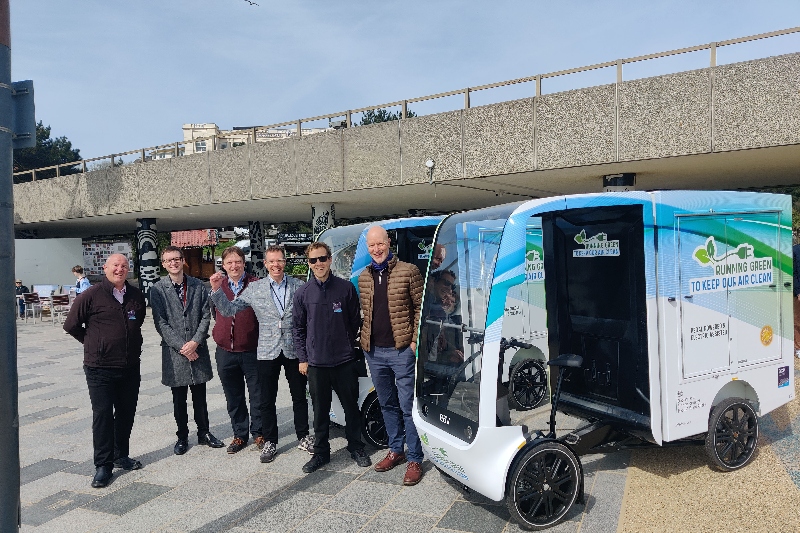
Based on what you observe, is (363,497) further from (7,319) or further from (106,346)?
(7,319)

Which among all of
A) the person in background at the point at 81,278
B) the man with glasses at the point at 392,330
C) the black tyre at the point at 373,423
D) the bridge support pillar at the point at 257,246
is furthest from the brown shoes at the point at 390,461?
the bridge support pillar at the point at 257,246

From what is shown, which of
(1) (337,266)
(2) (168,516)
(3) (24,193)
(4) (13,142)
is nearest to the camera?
(4) (13,142)

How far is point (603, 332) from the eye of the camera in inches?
190

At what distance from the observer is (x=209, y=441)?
5.68m

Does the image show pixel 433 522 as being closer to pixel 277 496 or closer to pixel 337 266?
pixel 277 496

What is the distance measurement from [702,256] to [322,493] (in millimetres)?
3501

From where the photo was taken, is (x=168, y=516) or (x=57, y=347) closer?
(x=168, y=516)

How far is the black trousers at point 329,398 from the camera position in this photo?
4.84 metres

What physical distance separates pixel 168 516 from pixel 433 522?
6.47 ft

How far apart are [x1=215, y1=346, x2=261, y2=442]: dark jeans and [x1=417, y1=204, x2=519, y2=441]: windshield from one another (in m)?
1.82

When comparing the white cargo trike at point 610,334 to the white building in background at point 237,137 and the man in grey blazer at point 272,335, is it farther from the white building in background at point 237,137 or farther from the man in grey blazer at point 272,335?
the white building in background at point 237,137

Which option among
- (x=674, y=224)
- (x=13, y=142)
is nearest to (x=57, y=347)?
(x=13, y=142)

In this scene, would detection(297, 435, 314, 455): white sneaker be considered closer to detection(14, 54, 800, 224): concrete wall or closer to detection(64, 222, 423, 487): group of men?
detection(64, 222, 423, 487): group of men

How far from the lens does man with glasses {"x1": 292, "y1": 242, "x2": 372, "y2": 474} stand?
4.75 meters
